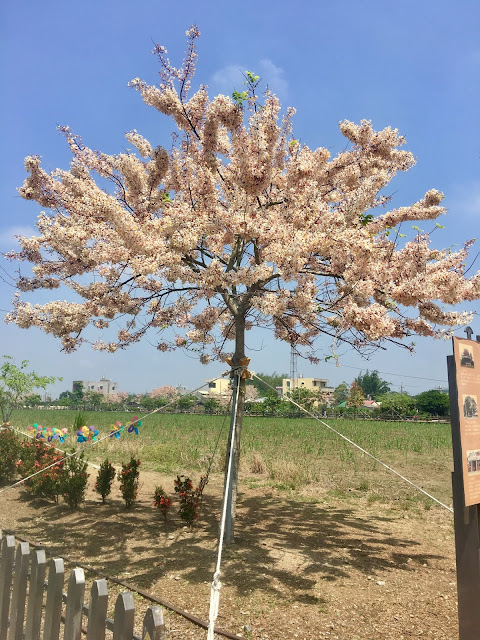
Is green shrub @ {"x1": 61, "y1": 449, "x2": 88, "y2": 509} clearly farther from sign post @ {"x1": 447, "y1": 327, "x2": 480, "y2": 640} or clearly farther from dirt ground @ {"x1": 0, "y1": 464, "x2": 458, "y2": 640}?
sign post @ {"x1": 447, "y1": 327, "x2": 480, "y2": 640}

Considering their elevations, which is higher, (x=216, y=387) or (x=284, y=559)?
Answer: (x=216, y=387)

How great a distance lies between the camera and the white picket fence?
277 centimetres

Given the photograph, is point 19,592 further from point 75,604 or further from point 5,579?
point 75,604

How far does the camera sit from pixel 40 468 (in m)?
10.9

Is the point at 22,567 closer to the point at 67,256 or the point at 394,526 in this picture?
the point at 67,256

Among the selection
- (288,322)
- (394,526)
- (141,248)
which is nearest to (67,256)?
(141,248)

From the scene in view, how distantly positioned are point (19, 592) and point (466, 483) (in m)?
3.84

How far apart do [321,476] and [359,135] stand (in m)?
10.2

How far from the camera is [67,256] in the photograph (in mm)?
8898

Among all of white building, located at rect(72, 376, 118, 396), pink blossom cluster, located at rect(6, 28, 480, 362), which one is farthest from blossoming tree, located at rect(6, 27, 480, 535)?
white building, located at rect(72, 376, 118, 396)

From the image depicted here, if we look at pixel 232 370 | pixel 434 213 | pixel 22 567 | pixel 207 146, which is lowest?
pixel 22 567

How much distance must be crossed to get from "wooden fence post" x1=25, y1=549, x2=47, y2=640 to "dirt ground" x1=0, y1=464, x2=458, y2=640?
1.48 metres

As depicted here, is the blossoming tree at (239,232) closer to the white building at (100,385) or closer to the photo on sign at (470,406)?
the photo on sign at (470,406)

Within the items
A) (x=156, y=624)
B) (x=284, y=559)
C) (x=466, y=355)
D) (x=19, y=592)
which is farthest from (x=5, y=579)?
(x=466, y=355)
